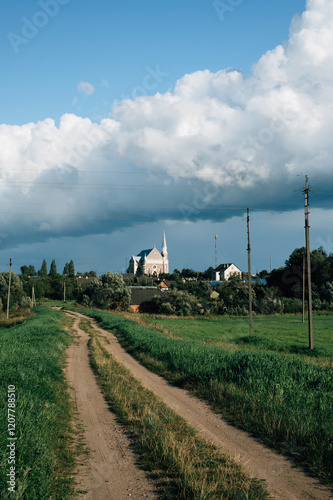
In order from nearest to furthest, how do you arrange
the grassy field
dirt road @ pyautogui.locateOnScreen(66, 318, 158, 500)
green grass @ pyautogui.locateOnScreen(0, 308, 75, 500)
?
1. green grass @ pyautogui.locateOnScreen(0, 308, 75, 500)
2. dirt road @ pyautogui.locateOnScreen(66, 318, 158, 500)
3. the grassy field

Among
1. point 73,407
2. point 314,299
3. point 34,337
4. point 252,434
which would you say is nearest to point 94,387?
point 73,407

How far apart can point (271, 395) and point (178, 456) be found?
13.3ft

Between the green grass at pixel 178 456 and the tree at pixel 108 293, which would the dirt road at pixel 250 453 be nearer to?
the green grass at pixel 178 456

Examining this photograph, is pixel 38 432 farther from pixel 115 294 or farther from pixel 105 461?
pixel 115 294

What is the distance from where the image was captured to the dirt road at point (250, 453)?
17.7ft

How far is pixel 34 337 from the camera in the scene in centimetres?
2103

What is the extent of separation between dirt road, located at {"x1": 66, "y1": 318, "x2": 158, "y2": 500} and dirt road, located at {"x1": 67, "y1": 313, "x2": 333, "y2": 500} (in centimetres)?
187

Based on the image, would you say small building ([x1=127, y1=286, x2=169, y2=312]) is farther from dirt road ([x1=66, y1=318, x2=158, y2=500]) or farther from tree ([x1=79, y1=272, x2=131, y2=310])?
dirt road ([x1=66, y1=318, x2=158, y2=500])

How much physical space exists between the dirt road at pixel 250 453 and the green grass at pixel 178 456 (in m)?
0.28

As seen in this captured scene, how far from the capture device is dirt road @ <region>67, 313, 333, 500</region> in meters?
5.40

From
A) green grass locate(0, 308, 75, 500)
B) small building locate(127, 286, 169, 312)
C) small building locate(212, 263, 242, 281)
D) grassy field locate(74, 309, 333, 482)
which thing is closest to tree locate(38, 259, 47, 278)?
small building locate(212, 263, 242, 281)

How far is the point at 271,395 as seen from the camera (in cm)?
925

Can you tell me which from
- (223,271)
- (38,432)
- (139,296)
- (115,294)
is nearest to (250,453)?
(38,432)

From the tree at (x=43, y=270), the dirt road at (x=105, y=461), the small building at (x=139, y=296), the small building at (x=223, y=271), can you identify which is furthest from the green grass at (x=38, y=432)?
the small building at (x=223, y=271)
